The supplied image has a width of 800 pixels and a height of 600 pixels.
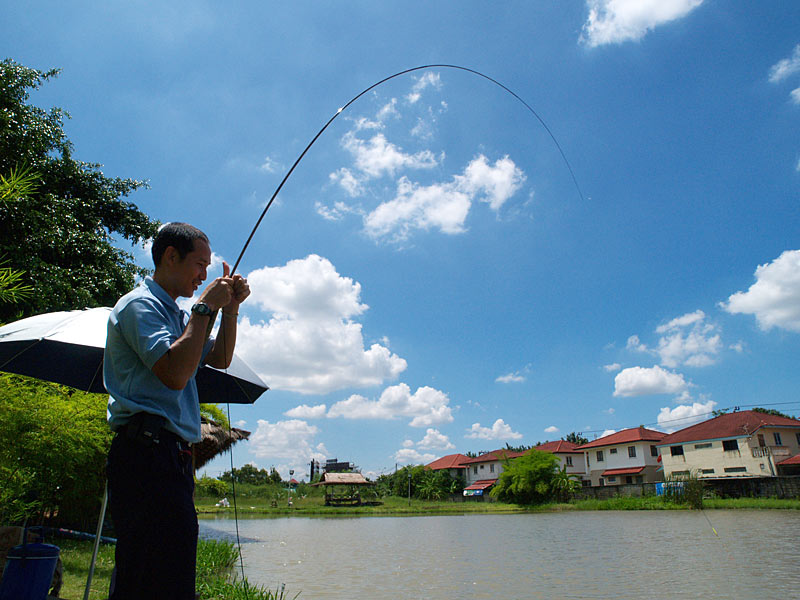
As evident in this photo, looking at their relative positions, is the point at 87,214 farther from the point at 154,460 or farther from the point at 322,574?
the point at 154,460

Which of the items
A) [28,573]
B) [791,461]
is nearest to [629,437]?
[791,461]

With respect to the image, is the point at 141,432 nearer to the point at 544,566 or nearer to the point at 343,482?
the point at 544,566

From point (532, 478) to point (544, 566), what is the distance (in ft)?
95.1

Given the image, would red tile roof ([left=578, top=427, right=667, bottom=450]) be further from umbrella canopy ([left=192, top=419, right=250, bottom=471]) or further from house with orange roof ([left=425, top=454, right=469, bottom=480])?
umbrella canopy ([left=192, top=419, right=250, bottom=471])

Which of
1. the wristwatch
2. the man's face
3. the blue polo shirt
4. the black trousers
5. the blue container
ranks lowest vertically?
the blue container

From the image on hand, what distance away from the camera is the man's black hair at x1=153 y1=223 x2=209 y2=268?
1652mm

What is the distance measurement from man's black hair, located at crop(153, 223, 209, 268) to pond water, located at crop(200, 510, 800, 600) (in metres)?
5.45

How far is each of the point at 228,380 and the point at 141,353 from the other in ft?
5.83

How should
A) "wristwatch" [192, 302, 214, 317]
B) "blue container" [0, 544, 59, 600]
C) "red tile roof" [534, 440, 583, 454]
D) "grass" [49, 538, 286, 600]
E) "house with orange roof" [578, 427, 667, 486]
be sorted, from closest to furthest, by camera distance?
"wristwatch" [192, 302, 214, 317] < "blue container" [0, 544, 59, 600] < "grass" [49, 538, 286, 600] < "house with orange roof" [578, 427, 667, 486] < "red tile roof" [534, 440, 583, 454]

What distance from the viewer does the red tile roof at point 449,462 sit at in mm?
56531

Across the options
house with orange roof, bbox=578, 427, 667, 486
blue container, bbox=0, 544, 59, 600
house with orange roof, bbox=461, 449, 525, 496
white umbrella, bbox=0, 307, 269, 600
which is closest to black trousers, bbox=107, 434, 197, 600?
white umbrella, bbox=0, 307, 269, 600

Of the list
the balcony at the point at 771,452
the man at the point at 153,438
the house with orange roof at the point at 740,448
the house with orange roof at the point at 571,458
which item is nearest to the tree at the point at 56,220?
the man at the point at 153,438

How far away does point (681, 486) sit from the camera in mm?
23531

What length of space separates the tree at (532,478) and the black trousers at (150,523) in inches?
1428
